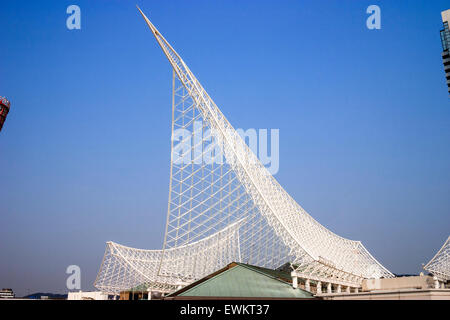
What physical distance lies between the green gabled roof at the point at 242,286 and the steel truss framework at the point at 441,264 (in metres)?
65.0

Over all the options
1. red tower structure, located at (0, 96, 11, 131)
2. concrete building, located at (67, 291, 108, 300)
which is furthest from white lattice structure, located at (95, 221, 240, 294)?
red tower structure, located at (0, 96, 11, 131)

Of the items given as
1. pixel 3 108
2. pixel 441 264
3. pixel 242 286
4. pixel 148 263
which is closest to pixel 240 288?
pixel 242 286

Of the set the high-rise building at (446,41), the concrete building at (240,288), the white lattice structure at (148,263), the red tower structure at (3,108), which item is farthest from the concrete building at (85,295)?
→ the high-rise building at (446,41)

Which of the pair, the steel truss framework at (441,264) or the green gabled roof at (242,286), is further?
the steel truss framework at (441,264)

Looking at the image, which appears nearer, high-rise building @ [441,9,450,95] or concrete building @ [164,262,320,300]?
concrete building @ [164,262,320,300]

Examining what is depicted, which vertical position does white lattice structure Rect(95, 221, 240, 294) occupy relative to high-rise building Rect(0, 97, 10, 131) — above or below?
below

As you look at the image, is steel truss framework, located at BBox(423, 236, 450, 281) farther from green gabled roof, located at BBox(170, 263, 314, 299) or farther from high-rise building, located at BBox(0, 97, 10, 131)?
high-rise building, located at BBox(0, 97, 10, 131)

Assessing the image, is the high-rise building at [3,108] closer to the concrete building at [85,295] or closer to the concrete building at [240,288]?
the concrete building at [240,288]

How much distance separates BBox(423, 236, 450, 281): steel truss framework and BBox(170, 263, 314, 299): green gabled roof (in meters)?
65.0

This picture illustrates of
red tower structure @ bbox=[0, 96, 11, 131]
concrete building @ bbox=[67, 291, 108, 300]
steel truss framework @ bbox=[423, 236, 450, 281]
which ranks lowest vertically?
concrete building @ bbox=[67, 291, 108, 300]

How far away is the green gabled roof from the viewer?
3638 centimetres

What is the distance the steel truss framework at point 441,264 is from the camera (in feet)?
302
